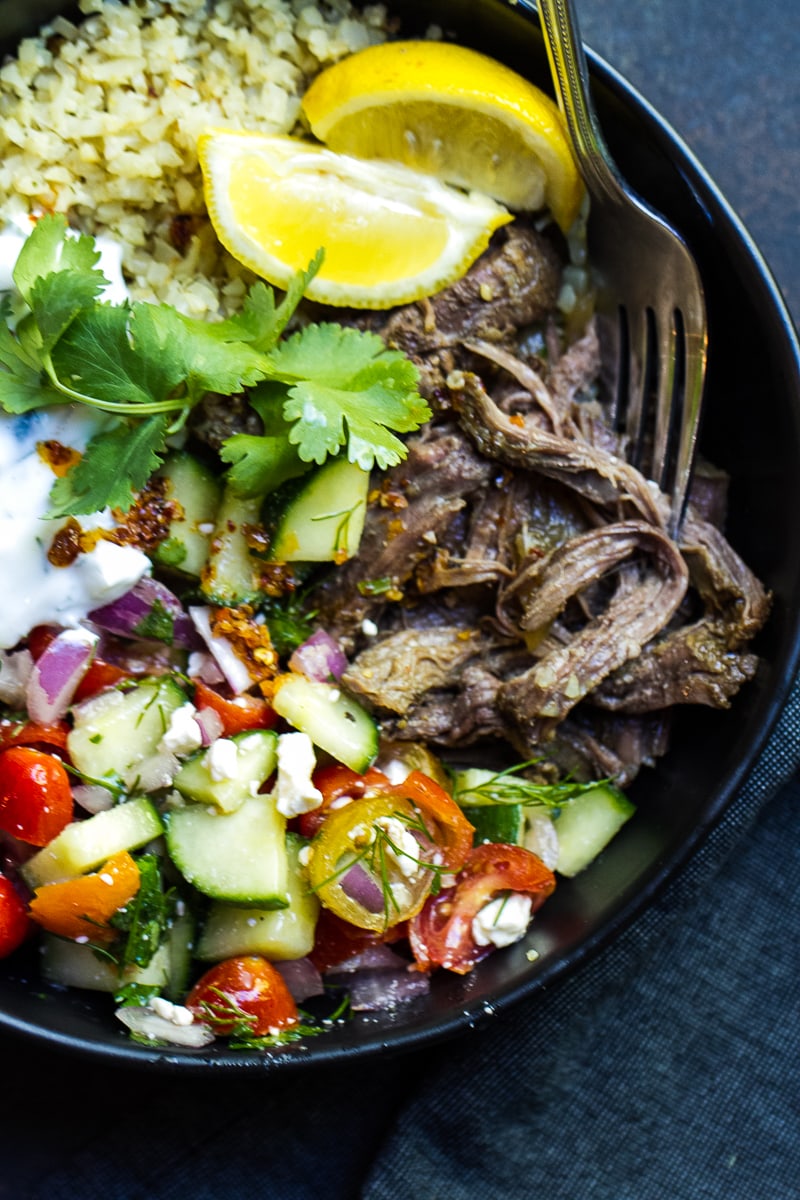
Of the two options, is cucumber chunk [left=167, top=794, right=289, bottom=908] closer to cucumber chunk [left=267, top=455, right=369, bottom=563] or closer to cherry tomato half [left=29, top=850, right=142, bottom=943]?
cherry tomato half [left=29, top=850, right=142, bottom=943]

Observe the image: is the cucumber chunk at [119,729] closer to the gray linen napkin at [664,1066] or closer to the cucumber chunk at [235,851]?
the cucumber chunk at [235,851]

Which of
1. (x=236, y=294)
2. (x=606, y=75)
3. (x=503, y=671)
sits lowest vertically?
(x=503, y=671)

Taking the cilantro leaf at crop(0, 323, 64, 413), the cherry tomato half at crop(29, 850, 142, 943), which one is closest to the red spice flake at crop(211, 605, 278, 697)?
the cherry tomato half at crop(29, 850, 142, 943)

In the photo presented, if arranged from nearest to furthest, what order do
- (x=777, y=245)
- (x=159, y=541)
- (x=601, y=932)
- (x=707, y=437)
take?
1. (x=601, y=932)
2. (x=159, y=541)
3. (x=707, y=437)
4. (x=777, y=245)

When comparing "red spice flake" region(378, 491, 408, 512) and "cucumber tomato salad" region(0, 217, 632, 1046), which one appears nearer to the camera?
"cucumber tomato salad" region(0, 217, 632, 1046)

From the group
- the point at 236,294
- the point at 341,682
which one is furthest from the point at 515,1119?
the point at 236,294

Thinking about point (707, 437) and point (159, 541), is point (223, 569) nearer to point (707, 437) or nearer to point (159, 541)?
point (159, 541)

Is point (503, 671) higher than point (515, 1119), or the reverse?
point (503, 671)

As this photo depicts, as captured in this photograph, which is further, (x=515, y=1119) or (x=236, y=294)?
(x=515, y=1119)
